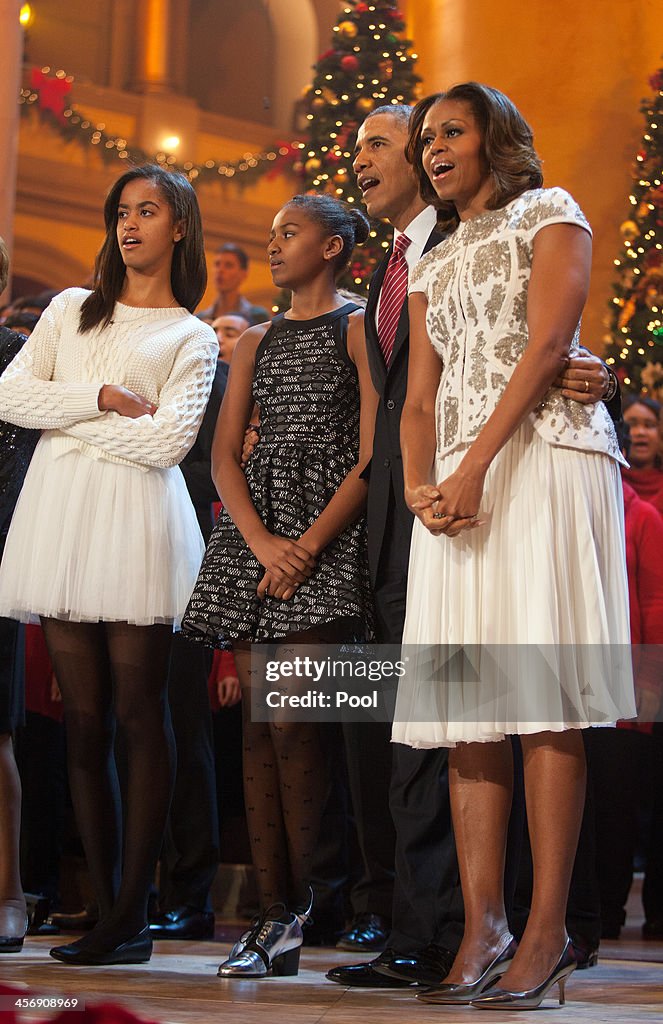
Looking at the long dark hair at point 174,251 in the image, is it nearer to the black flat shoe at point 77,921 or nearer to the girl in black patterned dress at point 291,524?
the girl in black patterned dress at point 291,524

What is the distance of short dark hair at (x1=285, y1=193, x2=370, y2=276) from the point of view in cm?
300

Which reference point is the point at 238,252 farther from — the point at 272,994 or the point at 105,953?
the point at 272,994

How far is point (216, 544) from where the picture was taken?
2.84 metres

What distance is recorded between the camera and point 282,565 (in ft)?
8.75

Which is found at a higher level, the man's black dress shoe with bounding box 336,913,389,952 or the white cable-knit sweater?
the white cable-knit sweater

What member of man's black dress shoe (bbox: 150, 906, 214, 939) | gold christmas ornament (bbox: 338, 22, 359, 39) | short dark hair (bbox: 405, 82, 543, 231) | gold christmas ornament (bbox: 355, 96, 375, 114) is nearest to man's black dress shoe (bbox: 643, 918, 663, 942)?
man's black dress shoe (bbox: 150, 906, 214, 939)

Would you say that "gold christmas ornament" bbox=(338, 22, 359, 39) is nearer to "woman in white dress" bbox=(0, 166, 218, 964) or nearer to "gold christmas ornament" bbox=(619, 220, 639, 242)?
"gold christmas ornament" bbox=(619, 220, 639, 242)

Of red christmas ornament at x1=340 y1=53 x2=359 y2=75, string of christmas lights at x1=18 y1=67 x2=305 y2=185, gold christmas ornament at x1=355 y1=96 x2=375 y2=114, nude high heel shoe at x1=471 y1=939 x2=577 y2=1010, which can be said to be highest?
string of christmas lights at x1=18 y1=67 x2=305 y2=185

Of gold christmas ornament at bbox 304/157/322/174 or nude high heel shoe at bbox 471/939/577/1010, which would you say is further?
gold christmas ornament at bbox 304/157/322/174

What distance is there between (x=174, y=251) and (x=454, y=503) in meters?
1.16

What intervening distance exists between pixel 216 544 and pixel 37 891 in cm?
141

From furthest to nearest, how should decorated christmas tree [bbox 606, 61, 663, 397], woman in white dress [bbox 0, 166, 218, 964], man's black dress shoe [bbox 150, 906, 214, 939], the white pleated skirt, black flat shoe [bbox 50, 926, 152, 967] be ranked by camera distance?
decorated christmas tree [bbox 606, 61, 663, 397], man's black dress shoe [bbox 150, 906, 214, 939], woman in white dress [bbox 0, 166, 218, 964], black flat shoe [bbox 50, 926, 152, 967], the white pleated skirt

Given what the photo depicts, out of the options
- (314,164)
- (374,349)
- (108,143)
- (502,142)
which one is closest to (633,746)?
(374,349)

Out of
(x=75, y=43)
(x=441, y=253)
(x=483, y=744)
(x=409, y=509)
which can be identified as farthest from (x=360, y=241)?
(x=75, y=43)
